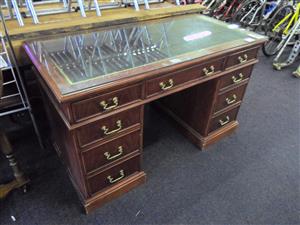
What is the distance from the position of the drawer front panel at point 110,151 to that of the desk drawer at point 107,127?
2.3 inches

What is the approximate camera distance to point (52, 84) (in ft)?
2.72

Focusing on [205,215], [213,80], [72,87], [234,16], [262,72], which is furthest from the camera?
[234,16]

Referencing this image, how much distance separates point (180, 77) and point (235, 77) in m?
0.50

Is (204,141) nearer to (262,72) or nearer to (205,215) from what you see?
(205,215)

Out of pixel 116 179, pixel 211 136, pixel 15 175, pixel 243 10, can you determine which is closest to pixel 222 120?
pixel 211 136

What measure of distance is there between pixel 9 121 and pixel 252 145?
185cm

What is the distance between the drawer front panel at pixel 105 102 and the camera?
0.86 metres

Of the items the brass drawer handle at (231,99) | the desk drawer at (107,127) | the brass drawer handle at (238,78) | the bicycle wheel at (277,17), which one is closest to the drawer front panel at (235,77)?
the brass drawer handle at (238,78)

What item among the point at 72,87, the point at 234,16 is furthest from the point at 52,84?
the point at 234,16

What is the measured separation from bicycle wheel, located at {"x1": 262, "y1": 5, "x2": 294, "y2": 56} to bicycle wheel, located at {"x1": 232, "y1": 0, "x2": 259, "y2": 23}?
1.96 ft

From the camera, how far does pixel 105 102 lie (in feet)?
3.00

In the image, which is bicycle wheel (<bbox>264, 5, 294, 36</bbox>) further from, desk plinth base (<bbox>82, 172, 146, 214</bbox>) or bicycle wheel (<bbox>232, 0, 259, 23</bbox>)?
desk plinth base (<bbox>82, 172, 146, 214</bbox>)

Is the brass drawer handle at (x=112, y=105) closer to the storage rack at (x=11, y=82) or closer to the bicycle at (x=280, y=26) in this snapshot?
the storage rack at (x=11, y=82)

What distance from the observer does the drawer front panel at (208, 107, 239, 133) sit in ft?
5.14
